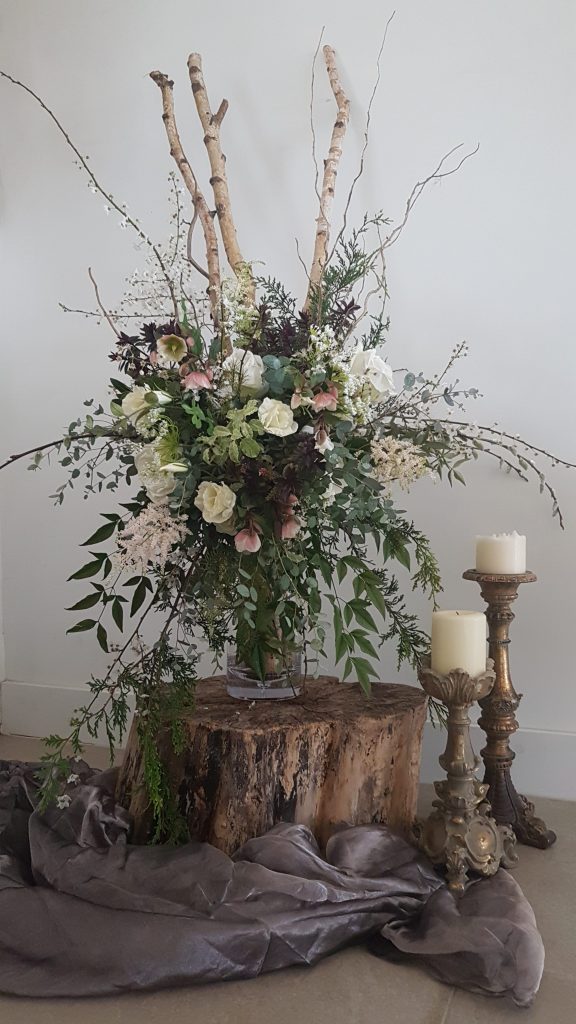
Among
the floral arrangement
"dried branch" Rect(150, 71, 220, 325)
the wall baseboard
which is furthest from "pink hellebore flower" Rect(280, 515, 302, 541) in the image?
the wall baseboard

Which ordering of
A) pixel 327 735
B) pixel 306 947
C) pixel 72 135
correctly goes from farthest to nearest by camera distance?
1. pixel 72 135
2. pixel 327 735
3. pixel 306 947

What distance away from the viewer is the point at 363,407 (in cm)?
148

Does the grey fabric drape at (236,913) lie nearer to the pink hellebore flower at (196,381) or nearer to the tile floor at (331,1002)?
the tile floor at (331,1002)

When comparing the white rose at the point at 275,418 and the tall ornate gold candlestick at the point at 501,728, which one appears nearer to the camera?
the white rose at the point at 275,418

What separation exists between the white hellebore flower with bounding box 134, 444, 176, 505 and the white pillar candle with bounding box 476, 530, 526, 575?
677 millimetres

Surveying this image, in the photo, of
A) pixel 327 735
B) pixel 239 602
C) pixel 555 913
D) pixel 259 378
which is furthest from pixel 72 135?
pixel 555 913

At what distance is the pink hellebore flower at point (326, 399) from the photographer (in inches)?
54.4

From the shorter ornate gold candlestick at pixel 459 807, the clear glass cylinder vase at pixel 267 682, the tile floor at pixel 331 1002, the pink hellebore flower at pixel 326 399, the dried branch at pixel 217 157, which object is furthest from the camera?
the dried branch at pixel 217 157

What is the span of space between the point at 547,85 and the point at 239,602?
1.45 metres

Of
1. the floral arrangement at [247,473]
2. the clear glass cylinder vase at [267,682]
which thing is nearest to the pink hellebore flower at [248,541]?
the floral arrangement at [247,473]

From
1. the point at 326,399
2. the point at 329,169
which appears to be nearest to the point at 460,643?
the point at 326,399

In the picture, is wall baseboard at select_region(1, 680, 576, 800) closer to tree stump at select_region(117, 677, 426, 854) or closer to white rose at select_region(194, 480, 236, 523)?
tree stump at select_region(117, 677, 426, 854)

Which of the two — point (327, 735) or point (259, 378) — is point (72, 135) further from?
point (327, 735)

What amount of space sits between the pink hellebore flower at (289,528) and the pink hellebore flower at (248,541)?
0.17 ft
